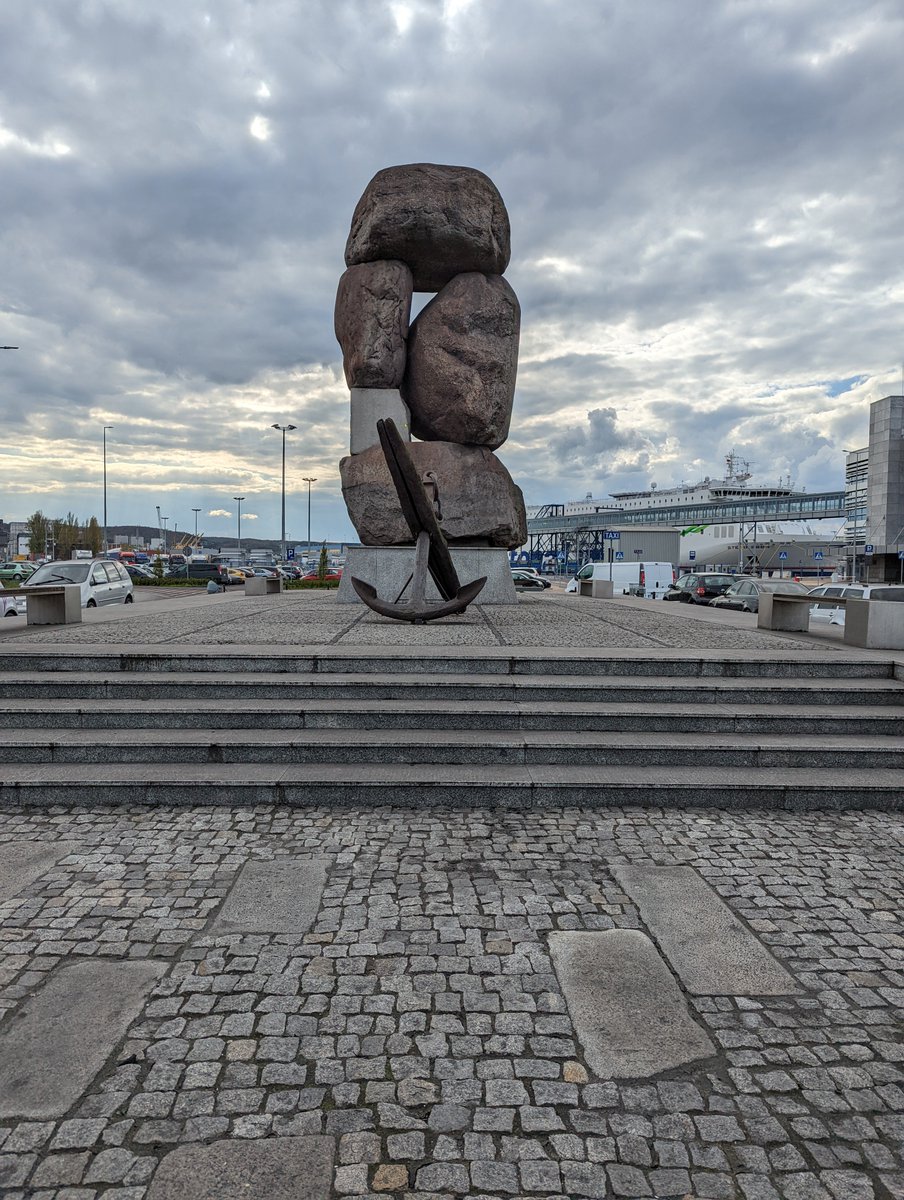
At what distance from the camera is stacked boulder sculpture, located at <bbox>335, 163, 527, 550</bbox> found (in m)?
13.0

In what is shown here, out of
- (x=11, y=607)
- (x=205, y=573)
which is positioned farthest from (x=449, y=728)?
(x=205, y=573)

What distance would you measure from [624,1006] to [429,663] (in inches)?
159

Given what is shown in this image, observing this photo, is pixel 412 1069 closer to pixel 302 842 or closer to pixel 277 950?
pixel 277 950

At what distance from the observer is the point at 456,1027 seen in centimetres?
260

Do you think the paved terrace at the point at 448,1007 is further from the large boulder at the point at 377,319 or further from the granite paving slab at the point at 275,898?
the large boulder at the point at 377,319

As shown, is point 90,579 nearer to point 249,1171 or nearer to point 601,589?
point 601,589

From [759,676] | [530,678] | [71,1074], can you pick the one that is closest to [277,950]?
[71,1074]

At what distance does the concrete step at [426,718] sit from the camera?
5.68m

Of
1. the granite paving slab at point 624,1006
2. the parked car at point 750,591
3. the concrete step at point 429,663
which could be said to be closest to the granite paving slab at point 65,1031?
the granite paving slab at point 624,1006

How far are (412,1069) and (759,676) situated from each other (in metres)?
5.22

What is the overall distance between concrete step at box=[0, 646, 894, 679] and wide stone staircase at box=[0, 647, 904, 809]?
0.06 feet

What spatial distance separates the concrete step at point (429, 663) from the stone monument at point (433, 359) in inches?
250

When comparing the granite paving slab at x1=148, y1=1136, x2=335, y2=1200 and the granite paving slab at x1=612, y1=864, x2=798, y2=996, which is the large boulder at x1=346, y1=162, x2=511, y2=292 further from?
the granite paving slab at x1=148, y1=1136, x2=335, y2=1200

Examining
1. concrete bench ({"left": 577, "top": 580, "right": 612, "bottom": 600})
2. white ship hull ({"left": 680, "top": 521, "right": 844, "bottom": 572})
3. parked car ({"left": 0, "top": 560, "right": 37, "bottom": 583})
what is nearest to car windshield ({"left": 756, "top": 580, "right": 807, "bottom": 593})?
concrete bench ({"left": 577, "top": 580, "right": 612, "bottom": 600})
